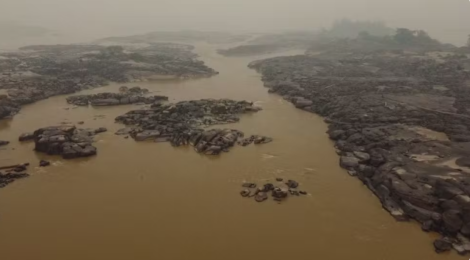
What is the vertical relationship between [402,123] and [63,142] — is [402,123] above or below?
above

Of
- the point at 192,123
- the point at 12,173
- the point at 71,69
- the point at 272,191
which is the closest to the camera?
the point at 272,191

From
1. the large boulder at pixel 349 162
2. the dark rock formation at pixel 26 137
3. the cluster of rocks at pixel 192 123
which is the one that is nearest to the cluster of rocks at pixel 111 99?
the cluster of rocks at pixel 192 123

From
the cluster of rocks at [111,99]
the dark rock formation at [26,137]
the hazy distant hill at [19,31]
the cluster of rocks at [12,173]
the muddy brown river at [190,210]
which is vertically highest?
the hazy distant hill at [19,31]

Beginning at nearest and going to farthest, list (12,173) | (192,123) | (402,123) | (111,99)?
(12,173) → (402,123) → (192,123) → (111,99)

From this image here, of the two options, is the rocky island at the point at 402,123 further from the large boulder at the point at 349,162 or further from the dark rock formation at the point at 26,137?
the dark rock formation at the point at 26,137

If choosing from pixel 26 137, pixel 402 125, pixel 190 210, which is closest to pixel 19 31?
pixel 26 137

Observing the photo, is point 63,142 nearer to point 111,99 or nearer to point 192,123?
point 192,123

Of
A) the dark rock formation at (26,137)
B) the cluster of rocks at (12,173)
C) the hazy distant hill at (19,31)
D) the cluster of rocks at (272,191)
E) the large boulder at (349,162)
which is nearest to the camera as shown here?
the cluster of rocks at (272,191)
